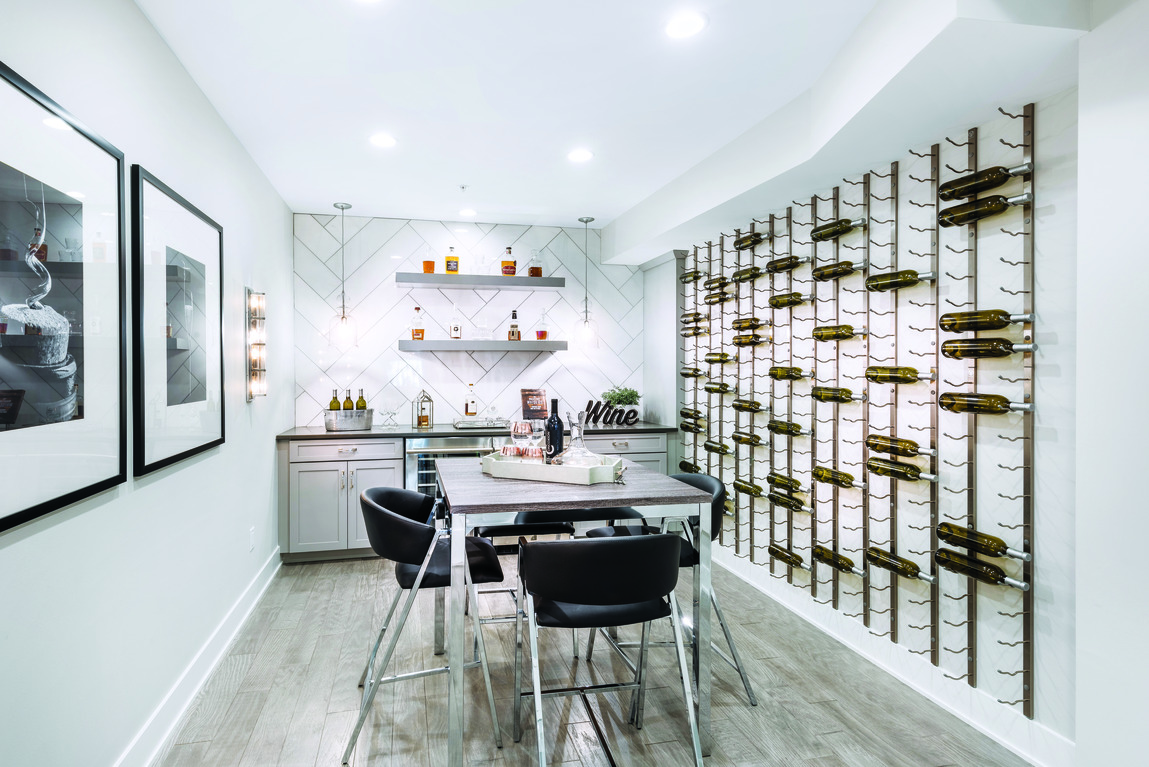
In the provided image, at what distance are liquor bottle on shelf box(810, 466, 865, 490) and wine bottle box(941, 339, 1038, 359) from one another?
771 millimetres

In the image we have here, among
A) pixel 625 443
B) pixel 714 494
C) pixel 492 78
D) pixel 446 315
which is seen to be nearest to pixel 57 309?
pixel 492 78

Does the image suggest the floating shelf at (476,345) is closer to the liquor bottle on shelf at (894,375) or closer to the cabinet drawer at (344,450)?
the cabinet drawer at (344,450)

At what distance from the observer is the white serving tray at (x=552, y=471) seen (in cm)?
244

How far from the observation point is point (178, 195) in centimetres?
241

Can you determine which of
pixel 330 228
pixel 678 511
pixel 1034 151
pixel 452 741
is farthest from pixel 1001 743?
pixel 330 228

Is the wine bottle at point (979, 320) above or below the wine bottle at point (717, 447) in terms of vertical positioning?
above

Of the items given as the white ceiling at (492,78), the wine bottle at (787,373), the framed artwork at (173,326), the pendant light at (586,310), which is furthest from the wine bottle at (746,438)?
the framed artwork at (173,326)

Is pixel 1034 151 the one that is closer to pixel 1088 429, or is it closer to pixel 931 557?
pixel 1088 429

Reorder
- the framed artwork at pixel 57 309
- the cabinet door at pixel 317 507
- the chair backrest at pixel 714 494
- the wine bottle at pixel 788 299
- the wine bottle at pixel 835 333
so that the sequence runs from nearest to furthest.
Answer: the framed artwork at pixel 57 309 < the chair backrest at pixel 714 494 < the wine bottle at pixel 835 333 < the wine bottle at pixel 788 299 < the cabinet door at pixel 317 507

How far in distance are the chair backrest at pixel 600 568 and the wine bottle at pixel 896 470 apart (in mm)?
1190

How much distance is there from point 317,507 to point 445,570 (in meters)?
2.31

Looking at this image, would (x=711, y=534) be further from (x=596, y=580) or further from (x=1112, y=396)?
(x=1112, y=396)

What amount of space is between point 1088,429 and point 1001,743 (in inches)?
49.5

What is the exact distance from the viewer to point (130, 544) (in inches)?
80.0
